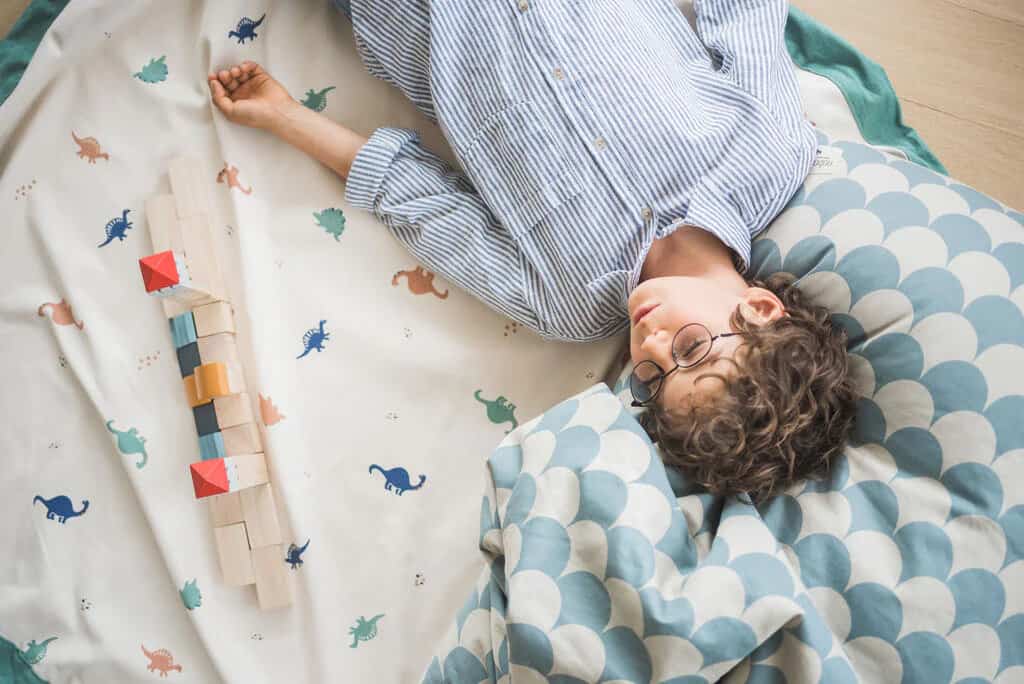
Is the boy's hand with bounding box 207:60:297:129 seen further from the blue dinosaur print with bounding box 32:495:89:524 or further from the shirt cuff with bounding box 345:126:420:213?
the blue dinosaur print with bounding box 32:495:89:524

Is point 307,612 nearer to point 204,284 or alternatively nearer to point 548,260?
point 204,284

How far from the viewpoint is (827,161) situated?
1020 millimetres

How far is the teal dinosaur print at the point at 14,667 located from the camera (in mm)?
1035

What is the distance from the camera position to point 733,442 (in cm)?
85

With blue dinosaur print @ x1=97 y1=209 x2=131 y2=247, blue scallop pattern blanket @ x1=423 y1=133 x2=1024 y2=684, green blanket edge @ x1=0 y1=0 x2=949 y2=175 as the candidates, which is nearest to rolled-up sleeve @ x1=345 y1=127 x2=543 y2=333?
blue scallop pattern blanket @ x1=423 y1=133 x2=1024 y2=684

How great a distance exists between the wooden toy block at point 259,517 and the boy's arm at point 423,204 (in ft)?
1.31

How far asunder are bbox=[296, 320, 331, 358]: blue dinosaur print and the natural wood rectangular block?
215 millimetres

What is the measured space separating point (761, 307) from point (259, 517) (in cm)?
71

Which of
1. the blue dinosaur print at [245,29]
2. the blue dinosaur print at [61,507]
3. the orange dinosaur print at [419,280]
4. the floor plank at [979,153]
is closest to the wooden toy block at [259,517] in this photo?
the blue dinosaur print at [61,507]

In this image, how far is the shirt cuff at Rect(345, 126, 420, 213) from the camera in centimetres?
111

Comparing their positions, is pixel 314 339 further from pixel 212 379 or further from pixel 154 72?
pixel 154 72

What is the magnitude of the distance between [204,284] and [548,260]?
1.62ft

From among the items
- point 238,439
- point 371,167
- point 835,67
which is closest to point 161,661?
point 238,439

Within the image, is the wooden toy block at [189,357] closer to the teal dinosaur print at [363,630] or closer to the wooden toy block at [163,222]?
the wooden toy block at [163,222]
